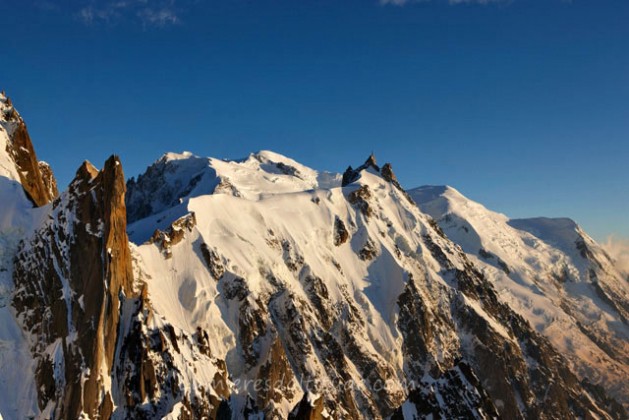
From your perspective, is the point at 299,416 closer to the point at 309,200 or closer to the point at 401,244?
the point at 309,200

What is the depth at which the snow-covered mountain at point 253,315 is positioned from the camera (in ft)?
250

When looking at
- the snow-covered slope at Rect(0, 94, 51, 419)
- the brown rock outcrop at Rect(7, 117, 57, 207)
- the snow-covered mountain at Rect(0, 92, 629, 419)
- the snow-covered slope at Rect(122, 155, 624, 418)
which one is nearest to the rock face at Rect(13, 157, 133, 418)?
the snow-covered mountain at Rect(0, 92, 629, 419)

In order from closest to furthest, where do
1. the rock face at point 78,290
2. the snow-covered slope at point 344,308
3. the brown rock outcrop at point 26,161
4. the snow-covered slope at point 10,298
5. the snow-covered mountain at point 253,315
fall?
the snow-covered slope at point 10,298 → the rock face at point 78,290 → the snow-covered mountain at point 253,315 → the brown rock outcrop at point 26,161 → the snow-covered slope at point 344,308

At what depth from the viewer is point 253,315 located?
123 meters

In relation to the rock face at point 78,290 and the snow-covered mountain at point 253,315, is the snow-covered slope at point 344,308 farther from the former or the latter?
the rock face at point 78,290

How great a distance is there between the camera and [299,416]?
5538cm

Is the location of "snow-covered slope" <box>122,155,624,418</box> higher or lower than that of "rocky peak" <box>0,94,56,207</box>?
lower

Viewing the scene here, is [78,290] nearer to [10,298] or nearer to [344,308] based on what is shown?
[10,298]

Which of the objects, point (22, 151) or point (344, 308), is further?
point (344, 308)

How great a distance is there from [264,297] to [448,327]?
6480 cm

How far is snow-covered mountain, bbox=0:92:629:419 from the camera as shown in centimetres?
7619

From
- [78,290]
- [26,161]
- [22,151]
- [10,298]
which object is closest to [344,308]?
[78,290]

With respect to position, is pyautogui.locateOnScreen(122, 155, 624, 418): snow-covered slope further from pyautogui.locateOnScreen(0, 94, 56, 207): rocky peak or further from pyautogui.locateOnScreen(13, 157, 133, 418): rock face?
pyautogui.locateOnScreen(0, 94, 56, 207): rocky peak

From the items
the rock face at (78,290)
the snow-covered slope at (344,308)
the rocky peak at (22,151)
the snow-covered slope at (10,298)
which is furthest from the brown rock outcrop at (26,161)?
the snow-covered slope at (344,308)
